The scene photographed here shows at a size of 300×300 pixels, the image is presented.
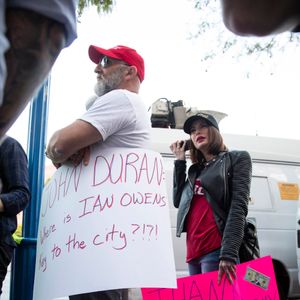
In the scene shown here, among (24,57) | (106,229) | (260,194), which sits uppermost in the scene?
(260,194)

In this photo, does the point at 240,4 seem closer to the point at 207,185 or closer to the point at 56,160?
the point at 56,160

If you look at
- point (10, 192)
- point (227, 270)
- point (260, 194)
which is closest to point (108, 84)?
point (10, 192)

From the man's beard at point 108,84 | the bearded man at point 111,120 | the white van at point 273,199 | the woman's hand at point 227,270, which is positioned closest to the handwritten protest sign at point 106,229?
the bearded man at point 111,120

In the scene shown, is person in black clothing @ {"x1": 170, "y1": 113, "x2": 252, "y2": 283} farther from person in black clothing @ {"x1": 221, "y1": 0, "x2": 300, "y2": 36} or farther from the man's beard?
person in black clothing @ {"x1": 221, "y1": 0, "x2": 300, "y2": 36}

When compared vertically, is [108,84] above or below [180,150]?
below

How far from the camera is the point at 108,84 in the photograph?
6.93ft

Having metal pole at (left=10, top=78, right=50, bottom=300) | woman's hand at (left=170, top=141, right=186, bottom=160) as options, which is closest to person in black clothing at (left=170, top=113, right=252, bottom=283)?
woman's hand at (left=170, top=141, right=186, bottom=160)

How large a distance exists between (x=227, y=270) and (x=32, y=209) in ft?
3.96

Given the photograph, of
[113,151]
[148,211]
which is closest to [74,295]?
[148,211]

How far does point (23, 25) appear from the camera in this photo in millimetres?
838

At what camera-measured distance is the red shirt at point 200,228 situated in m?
2.59

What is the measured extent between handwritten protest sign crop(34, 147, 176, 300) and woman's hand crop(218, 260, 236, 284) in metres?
0.73

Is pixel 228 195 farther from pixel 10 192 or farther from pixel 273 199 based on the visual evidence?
pixel 273 199

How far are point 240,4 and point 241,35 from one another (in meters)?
0.08
